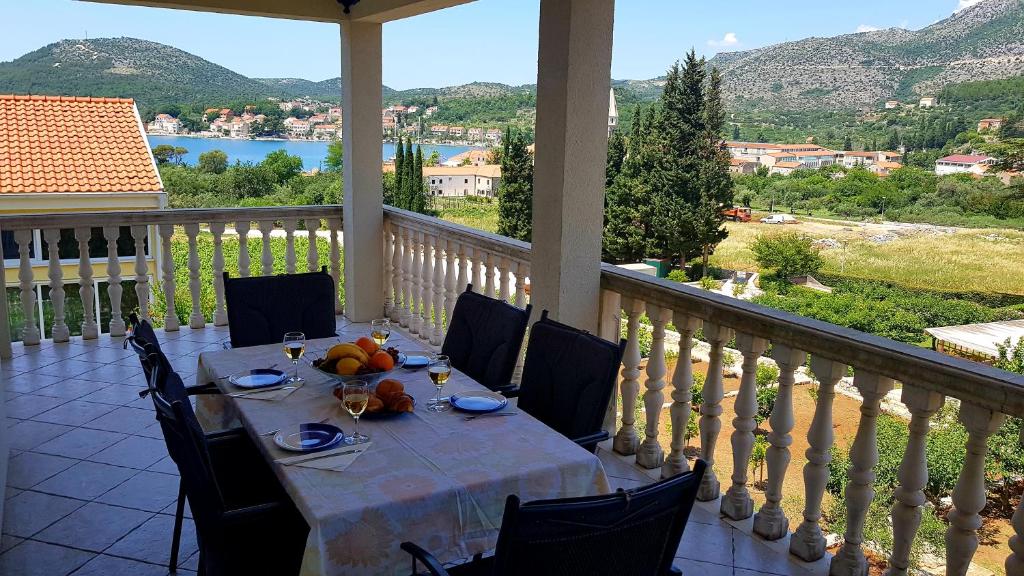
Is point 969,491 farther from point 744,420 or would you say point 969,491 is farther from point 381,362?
point 381,362

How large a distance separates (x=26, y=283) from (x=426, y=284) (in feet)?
8.94

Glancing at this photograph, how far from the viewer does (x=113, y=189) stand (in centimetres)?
869

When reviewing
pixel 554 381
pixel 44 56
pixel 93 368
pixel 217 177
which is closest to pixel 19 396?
pixel 93 368

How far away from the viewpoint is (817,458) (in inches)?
97.5

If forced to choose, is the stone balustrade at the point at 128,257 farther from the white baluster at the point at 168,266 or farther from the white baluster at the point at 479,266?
the white baluster at the point at 479,266

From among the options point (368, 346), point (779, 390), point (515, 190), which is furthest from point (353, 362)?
point (515, 190)

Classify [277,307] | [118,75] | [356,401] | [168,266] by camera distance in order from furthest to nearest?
[118,75]
[168,266]
[277,307]
[356,401]

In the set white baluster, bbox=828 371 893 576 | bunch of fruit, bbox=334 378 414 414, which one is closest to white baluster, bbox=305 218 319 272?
bunch of fruit, bbox=334 378 414 414

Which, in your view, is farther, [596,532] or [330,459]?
[330,459]

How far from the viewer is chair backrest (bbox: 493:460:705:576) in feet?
4.21

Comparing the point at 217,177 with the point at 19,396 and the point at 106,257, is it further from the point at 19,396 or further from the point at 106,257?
the point at 19,396

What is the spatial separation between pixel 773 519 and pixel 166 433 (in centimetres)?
210

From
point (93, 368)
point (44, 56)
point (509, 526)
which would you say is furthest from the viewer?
point (44, 56)

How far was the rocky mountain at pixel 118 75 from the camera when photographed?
10.2 metres
